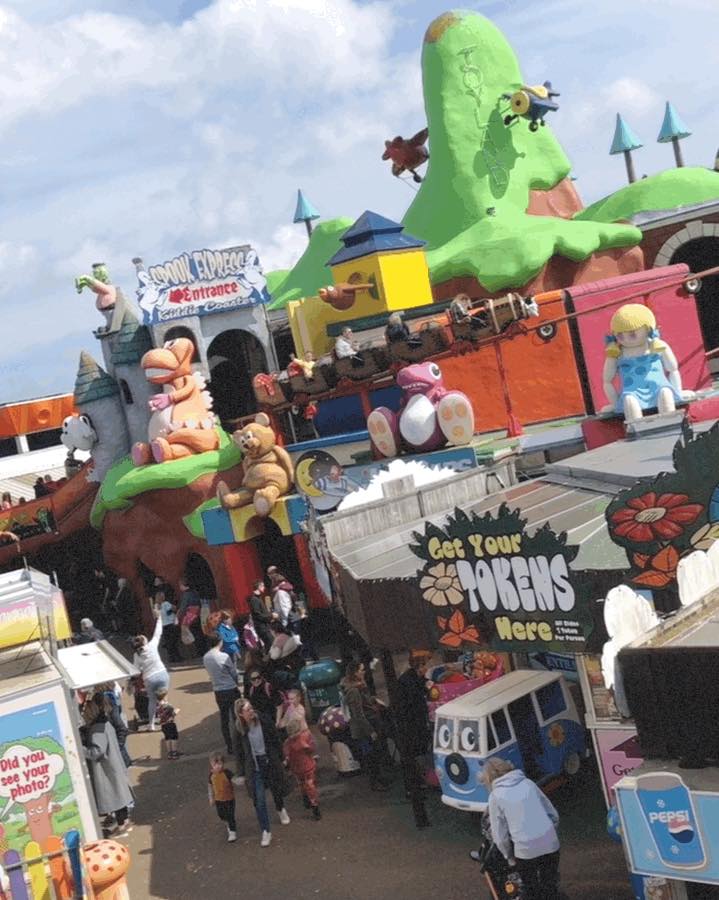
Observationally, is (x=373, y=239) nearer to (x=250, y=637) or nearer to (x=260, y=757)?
(x=250, y=637)

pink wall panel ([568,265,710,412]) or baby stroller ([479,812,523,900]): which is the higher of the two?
pink wall panel ([568,265,710,412])

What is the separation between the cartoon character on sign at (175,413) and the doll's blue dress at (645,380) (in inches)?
312

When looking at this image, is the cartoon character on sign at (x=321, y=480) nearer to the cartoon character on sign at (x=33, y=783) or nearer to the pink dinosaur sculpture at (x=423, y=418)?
the pink dinosaur sculpture at (x=423, y=418)

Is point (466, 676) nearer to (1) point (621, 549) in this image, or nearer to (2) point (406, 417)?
(1) point (621, 549)

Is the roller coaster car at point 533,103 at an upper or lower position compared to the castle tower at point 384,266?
upper

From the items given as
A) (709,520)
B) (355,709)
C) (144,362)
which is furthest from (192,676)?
(709,520)

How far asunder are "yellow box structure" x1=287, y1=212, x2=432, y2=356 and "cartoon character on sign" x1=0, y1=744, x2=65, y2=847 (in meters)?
12.6

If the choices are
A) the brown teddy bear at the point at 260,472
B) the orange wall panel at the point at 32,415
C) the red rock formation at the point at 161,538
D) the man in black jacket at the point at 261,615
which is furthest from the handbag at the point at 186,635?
the orange wall panel at the point at 32,415

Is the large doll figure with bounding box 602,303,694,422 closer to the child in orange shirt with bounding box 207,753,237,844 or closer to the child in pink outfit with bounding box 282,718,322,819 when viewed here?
the child in pink outfit with bounding box 282,718,322,819

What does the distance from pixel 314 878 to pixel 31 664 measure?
279 cm

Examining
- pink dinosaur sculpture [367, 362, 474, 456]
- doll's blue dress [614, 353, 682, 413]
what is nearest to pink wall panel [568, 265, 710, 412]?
pink dinosaur sculpture [367, 362, 474, 456]

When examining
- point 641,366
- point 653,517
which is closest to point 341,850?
point 653,517

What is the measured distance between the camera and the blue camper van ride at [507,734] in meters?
8.95

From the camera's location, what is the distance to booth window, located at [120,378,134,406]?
22156mm
